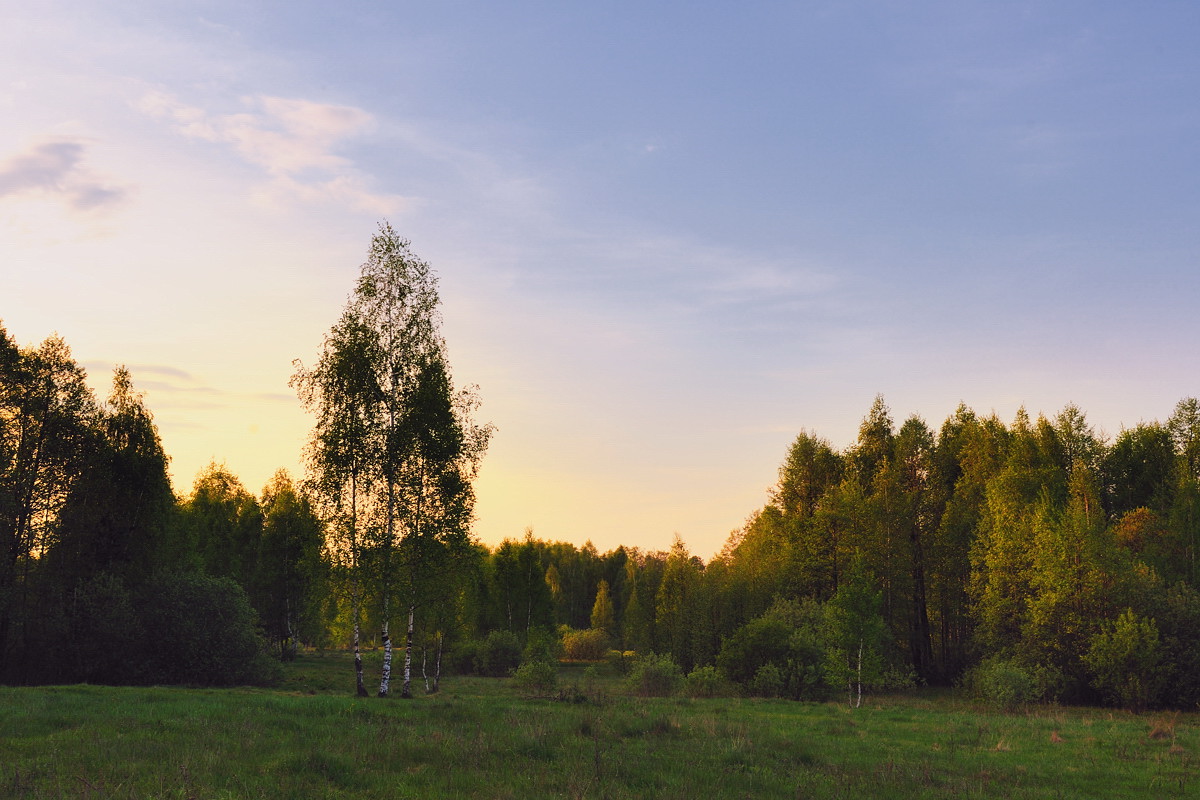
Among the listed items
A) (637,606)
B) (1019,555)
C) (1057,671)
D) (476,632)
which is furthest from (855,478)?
(476,632)

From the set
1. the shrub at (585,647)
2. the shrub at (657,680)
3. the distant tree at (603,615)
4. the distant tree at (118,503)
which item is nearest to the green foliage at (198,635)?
the distant tree at (118,503)

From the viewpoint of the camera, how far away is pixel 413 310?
119 ft

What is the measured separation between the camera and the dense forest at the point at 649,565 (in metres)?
34.3

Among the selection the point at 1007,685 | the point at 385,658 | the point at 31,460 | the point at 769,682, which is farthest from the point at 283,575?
the point at 1007,685

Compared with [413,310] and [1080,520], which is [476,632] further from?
[1080,520]

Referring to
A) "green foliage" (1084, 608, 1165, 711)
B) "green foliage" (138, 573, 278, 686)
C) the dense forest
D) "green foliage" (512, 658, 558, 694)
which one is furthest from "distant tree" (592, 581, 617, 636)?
"green foliage" (1084, 608, 1165, 711)

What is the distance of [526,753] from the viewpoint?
1747cm

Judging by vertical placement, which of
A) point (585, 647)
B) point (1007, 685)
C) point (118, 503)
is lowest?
point (585, 647)

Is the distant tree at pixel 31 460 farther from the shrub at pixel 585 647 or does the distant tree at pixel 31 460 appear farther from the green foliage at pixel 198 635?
the shrub at pixel 585 647

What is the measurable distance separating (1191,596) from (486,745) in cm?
4671

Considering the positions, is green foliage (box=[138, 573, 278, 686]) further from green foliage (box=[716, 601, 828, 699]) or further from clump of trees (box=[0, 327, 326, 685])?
green foliage (box=[716, 601, 828, 699])

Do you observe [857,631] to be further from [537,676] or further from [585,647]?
[585,647]

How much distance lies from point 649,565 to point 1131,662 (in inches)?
1586

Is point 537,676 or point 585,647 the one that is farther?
point 585,647
